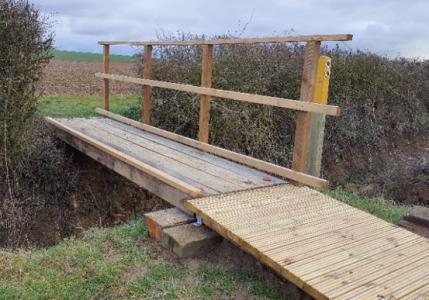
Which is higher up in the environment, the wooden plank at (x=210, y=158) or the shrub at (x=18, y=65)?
the shrub at (x=18, y=65)

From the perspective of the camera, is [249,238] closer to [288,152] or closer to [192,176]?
[192,176]

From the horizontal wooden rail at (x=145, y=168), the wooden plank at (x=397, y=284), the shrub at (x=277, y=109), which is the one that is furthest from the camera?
the shrub at (x=277, y=109)

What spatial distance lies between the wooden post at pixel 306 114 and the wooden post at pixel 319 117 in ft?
0.13

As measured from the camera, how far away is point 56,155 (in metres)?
6.57

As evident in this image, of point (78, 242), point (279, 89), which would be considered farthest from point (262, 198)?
point (279, 89)

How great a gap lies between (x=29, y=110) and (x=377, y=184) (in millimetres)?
5475

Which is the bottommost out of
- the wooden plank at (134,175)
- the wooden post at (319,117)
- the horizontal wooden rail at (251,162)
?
the wooden plank at (134,175)

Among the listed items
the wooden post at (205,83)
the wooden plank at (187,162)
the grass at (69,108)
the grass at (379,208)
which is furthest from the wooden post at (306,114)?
the grass at (69,108)

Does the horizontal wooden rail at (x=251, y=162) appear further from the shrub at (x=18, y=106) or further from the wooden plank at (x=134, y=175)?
the shrub at (x=18, y=106)

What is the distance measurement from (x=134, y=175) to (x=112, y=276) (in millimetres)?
1896

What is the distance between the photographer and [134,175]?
498 cm

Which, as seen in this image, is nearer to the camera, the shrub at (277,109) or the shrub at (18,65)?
the shrub at (18,65)

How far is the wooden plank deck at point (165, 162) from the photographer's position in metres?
4.30

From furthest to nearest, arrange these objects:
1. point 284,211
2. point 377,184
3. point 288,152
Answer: point 288,152 → point 377,184 → point 284,211
